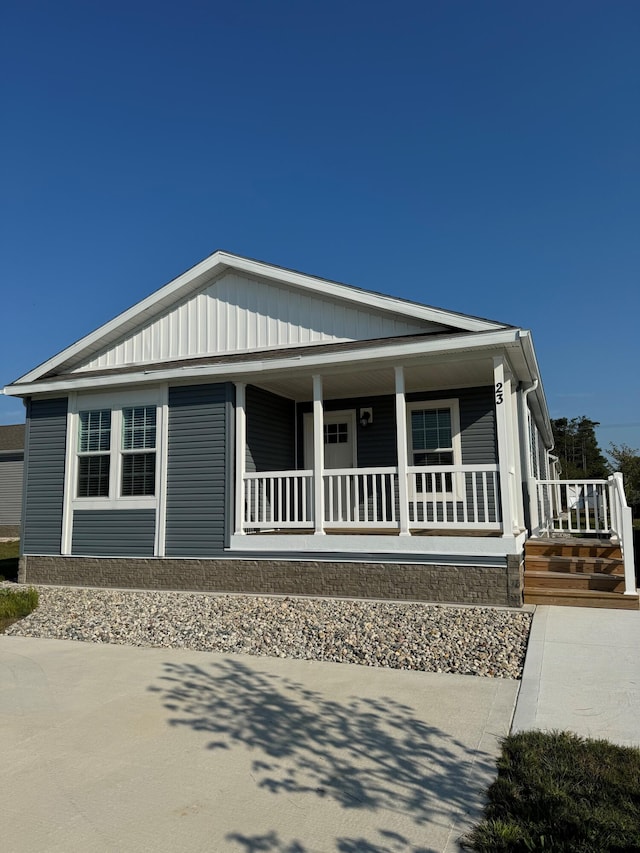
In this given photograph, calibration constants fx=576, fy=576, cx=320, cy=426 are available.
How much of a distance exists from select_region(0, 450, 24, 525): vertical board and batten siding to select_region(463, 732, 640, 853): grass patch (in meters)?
25.1

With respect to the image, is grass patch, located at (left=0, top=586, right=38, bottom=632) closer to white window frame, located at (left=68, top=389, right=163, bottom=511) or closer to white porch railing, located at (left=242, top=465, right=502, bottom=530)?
white window frame, located at (left=68, top=389, right=163, bottom=511)

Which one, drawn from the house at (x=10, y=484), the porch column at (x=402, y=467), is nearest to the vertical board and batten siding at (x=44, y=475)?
the porch column at (x=402, y=467)

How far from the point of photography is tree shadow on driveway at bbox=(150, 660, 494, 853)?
2.81 m

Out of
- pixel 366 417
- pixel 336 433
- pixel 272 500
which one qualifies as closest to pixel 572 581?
pixel 272 500

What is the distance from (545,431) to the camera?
1639 cm

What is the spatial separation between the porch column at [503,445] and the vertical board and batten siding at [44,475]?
7.46 meters

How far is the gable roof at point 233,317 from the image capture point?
914cm

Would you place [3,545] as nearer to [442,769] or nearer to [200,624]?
[200,624]

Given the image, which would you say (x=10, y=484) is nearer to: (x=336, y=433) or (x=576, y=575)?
(x=336, y=433)

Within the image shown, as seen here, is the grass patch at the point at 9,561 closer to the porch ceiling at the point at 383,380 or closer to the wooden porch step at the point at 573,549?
the porch ceiling at the point at 383,380

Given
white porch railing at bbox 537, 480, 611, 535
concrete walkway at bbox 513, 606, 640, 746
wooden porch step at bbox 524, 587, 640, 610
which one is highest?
white porch railing at bbox 537, 480, 611, 535

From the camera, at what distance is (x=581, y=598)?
290 inches

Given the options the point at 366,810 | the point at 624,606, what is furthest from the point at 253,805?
the point at 624,606

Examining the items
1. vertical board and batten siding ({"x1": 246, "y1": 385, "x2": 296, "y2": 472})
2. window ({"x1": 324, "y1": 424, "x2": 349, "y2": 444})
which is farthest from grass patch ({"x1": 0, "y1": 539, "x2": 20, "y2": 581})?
window ({"x1": 324, "y1": 424, "x2": 349, "y2": 444})
